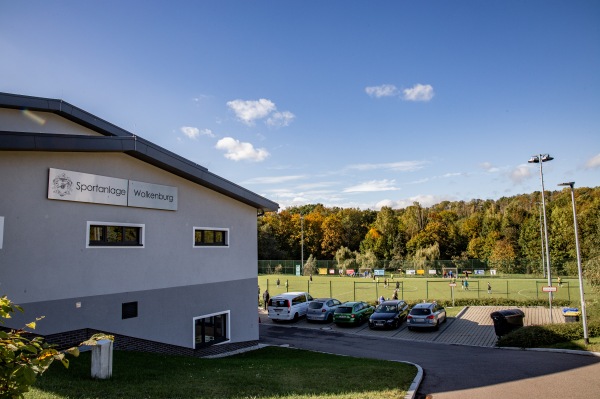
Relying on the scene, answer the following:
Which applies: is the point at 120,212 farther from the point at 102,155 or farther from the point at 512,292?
the point at 512,292

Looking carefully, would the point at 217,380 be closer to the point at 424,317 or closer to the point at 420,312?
the point at 424,317

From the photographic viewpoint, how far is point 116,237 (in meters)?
13.3

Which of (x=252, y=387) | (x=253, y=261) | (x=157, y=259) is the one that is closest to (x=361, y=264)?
(x=253, y=261)

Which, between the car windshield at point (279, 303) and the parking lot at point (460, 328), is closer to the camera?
the parking lot at point (460, 328)

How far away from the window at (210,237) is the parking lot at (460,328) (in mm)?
10089

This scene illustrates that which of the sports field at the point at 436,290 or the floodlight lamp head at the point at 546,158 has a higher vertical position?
the floodlight lamp head at the point at 546,158

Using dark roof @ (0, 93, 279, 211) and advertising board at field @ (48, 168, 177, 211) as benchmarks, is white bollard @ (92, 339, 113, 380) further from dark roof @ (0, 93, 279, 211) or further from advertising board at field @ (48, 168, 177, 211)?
dark roof @ (0, 93, 279, 211)

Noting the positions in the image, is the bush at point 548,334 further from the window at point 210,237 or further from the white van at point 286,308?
the window at point 210,237

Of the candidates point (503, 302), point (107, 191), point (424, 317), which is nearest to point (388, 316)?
point (424, 317)

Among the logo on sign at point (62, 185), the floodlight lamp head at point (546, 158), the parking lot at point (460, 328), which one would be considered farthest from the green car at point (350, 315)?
the logo on sign at point (62, 185)

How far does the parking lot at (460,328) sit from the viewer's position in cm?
2097

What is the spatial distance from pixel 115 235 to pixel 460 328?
61.9ft

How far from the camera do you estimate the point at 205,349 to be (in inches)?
619

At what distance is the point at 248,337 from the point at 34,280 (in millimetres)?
8906
